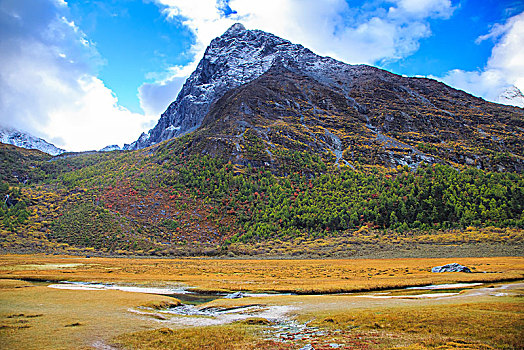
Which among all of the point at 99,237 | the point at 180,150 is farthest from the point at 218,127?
the point at 99,237

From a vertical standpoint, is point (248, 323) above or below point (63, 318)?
below

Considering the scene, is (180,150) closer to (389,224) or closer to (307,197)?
(307,197)

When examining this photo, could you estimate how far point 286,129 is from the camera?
619 feet

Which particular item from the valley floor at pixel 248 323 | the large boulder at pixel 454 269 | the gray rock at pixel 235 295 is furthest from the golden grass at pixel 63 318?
the large boulder at pixel 454 269

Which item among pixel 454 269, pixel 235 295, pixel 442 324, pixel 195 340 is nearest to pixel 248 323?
pixel 195 340

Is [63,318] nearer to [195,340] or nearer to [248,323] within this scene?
[195,340]

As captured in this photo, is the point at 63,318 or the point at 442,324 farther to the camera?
the point at 63,318

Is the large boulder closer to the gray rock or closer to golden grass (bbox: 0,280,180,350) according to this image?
the gray rock

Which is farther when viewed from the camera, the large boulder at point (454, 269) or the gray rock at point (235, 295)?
the large boulder at point (454, 269)

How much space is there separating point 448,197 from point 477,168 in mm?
51854

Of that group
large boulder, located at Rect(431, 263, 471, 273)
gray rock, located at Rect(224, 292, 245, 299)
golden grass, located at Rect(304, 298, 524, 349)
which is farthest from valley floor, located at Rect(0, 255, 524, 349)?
large boulder, located at Rect(431, 263, 471, 273)

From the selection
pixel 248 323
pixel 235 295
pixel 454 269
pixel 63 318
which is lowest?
pixel 454 269

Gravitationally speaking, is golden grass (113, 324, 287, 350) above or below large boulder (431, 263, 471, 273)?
above

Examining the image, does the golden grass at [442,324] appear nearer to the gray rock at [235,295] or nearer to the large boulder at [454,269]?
the gray rock at [235,295]
